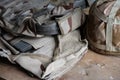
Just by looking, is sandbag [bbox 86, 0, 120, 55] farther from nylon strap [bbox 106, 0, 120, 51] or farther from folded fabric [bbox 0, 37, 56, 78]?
folded fabric [bbox 0, 37, 56, 78]

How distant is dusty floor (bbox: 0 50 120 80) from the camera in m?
0.86

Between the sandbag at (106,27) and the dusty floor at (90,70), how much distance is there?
4 centimetres

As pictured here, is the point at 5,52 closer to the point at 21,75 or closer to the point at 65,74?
the point at 21,75

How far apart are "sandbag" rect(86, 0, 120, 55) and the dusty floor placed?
0.04 meters

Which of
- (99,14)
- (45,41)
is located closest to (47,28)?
(45,41)

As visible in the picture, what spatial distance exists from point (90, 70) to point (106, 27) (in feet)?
0.59

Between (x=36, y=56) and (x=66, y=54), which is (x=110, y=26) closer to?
(x=66, y=54)

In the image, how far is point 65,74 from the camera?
0.88 meters

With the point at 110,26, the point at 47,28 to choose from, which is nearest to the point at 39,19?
the point at 47,28

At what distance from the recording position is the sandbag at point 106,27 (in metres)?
0.88

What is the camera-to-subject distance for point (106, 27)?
0.89 meters

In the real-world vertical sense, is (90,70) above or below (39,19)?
below

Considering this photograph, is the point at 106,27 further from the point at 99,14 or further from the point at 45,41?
the point at 45,41

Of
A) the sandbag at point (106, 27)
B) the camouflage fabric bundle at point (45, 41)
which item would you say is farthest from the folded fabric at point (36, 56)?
the sandbag at point (106, 27)
